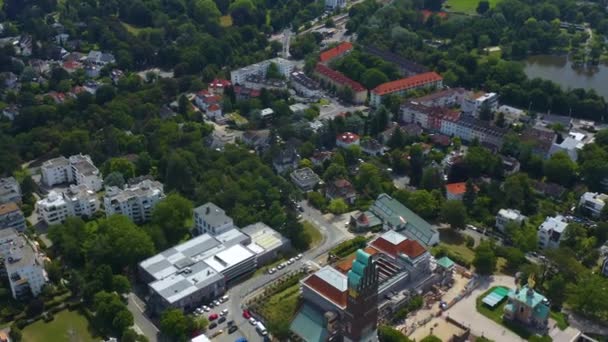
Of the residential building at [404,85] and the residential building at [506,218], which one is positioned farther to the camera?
the residential building at [404,85]

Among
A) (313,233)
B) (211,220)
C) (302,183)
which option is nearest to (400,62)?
(302,183)

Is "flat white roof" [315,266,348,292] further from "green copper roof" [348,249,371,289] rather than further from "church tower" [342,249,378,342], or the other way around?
"green copper roof" [348,249,371,289]

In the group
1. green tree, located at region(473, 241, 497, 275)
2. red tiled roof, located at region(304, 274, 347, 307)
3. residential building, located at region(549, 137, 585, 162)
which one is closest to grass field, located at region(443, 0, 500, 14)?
residential building, located at region(549, 137, 585, 162)

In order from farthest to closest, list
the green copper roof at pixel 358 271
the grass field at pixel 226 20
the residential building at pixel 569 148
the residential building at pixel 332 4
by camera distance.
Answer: the residential building at pixel 332 4 < the grass field at pixel 226 20 < the residential building at pixel 569 148 < the green copper roof at pixel 358 271

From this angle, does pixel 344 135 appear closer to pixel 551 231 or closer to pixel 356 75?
pixel 356 75

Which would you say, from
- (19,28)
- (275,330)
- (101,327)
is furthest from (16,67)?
(275,330)

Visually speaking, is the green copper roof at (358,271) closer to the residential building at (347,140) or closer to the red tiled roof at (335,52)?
the residential building at (347,140)

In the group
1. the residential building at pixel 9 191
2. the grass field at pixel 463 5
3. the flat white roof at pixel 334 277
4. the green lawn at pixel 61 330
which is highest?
the flat white roof at pixel 334 277

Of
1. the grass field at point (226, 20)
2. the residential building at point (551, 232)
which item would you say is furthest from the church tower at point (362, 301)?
the grass field at point (226, 20)

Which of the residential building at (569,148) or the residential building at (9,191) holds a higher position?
the residential building at (9,191)
